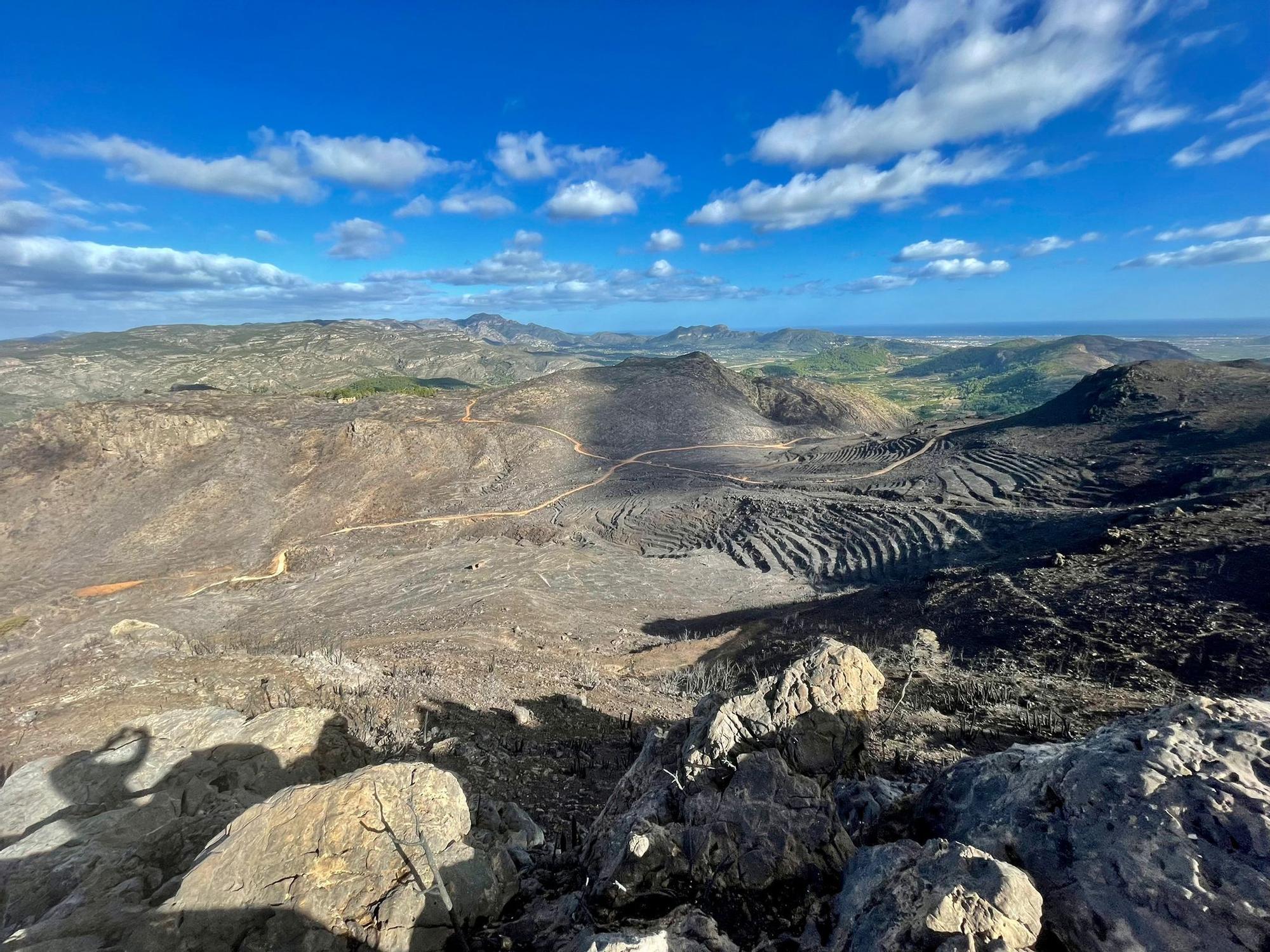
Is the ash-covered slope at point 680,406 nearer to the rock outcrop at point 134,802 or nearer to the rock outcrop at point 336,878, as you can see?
the rock outcrop at point 134,802

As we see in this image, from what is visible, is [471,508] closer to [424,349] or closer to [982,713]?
[982,713]

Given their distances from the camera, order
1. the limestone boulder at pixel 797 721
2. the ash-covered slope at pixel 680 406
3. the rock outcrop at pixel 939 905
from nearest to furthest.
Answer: the rock outcrop at pixel 939 905, the limestone boulder at pixel 797 721, the ash-covered slope at pixel 680 406

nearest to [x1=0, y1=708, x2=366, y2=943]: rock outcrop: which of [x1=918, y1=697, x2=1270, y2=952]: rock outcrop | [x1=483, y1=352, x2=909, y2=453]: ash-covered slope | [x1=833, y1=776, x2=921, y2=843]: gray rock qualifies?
[x1=833, y1=776, x2=921, y2=843]: gray rock

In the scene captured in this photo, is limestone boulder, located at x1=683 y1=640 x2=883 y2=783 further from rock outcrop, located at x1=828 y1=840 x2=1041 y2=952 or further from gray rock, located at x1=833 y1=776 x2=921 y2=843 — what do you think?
rock outcrop, located at x1=828 y1=840 x2=1041 y2=952

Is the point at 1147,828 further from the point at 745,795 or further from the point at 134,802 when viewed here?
the point at 134,802

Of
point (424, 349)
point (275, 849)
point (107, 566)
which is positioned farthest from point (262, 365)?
point (275, 849)

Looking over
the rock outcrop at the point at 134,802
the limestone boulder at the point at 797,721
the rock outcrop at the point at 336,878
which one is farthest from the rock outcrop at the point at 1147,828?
the rock outcrop at the point at 134,802
